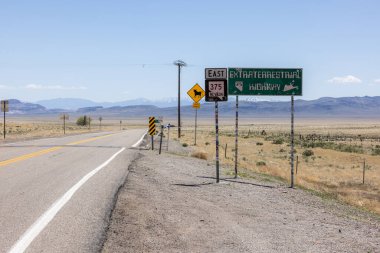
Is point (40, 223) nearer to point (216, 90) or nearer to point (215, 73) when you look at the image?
point (216, 90)

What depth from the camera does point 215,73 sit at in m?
14.9

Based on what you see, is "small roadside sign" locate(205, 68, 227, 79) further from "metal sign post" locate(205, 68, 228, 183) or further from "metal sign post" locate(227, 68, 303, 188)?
"metal sign post" locate(227, 68, 303, 188)

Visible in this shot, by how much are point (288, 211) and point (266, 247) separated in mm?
3668

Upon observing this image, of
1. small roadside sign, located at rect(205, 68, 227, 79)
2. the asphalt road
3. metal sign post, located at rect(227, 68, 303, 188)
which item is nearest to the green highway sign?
metal sign post, located at rect(227, 68, 303, 188)

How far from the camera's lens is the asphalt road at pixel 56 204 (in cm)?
718

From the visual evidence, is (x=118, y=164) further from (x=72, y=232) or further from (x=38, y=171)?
(x=72, y=232)

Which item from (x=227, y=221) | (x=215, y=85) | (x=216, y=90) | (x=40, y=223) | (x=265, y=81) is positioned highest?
(x=265, y=81)

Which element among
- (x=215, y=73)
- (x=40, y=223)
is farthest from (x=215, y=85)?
(x=40, y=223)

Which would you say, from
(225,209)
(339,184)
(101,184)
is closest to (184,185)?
(101,184)

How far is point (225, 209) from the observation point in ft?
34.8

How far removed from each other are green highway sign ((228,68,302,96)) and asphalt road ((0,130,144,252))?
4.42 m

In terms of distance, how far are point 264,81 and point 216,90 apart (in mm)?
2386

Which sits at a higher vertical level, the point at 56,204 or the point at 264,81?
the point at 264,81

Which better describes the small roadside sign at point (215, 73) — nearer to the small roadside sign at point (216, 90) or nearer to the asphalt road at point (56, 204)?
the small roadside sign at point (216, 90)
